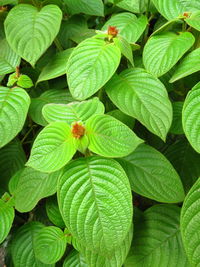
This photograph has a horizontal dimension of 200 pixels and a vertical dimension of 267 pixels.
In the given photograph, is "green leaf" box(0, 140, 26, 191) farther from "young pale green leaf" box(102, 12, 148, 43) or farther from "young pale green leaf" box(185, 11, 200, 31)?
"young pale green leaf" box(185, 11, 200, 31)

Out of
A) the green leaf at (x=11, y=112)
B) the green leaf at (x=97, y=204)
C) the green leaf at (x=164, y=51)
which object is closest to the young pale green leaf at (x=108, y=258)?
the green leaf at (x=97, y=204)

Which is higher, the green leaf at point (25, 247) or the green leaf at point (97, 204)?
the green leaf at point (97, 204)

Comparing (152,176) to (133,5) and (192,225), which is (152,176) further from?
(133,5)

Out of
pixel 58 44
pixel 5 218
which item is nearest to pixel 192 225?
pixel 5 218

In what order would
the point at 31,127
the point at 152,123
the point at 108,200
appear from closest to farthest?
the point at 108,200, the point at 152,123, the point at 31,127

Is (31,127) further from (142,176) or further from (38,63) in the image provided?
(142,176)

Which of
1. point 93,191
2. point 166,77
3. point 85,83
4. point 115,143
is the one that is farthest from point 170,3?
point 93,191

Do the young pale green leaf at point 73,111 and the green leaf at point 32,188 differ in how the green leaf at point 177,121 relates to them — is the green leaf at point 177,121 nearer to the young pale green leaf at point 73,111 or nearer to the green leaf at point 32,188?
the young pale green leaf at point 73,111
